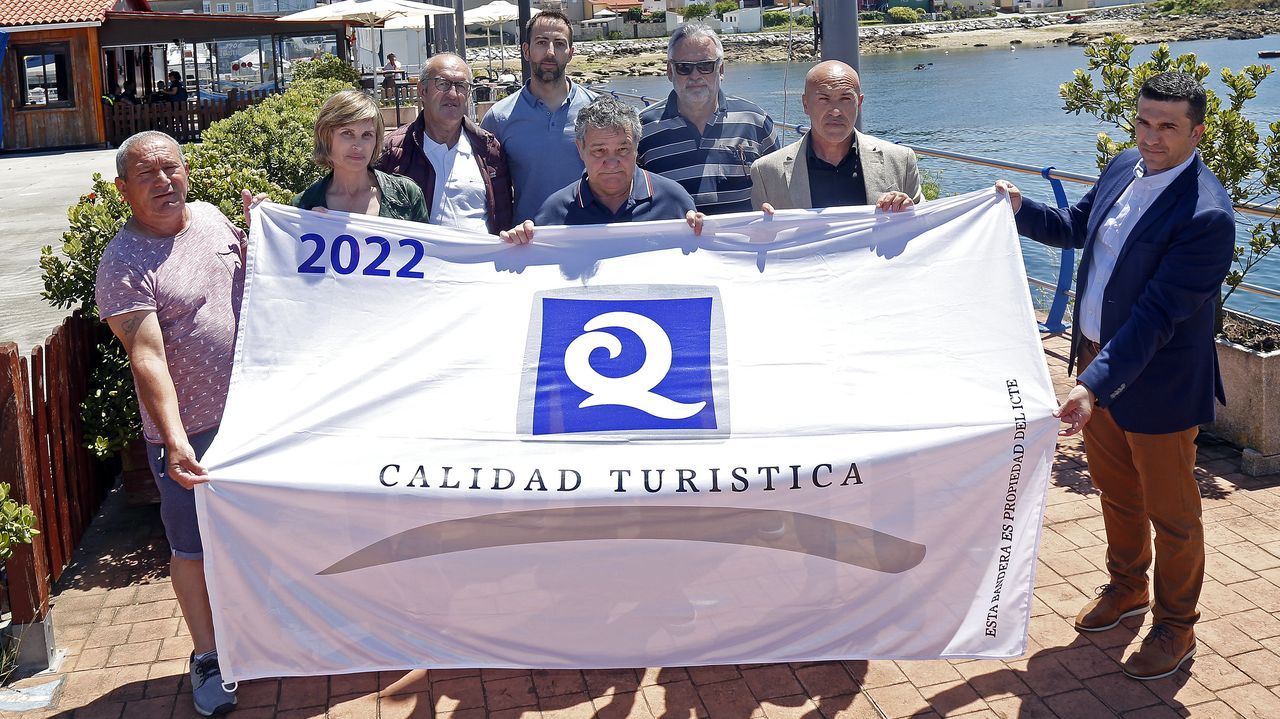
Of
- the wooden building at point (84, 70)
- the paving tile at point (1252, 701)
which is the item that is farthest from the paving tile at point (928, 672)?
the wooden building at point (84, 70)

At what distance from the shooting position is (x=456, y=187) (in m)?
4.72

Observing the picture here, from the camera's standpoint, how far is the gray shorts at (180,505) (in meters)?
3.86

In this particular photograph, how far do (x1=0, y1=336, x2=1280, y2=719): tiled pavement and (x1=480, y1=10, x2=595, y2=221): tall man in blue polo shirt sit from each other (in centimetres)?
199

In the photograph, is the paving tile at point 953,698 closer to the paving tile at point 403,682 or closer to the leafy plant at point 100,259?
the paving tile at point 403,682

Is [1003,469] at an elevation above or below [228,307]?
below

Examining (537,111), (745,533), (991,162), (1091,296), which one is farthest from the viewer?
(991,162)

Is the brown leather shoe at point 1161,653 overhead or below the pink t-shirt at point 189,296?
below

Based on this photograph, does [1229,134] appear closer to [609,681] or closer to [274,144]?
[609,681]

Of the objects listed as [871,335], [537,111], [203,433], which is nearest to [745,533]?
[871,335]

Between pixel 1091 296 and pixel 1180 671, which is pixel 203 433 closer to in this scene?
pixel 1091 296

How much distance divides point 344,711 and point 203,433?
1.06 m

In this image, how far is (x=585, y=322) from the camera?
153 inches

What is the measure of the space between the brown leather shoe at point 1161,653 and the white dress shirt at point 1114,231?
3.40ft

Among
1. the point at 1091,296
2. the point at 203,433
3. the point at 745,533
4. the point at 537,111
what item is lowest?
the point at 745,533
